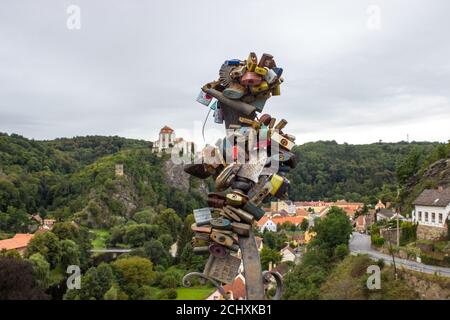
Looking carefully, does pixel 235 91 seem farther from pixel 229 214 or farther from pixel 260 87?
pixel 229 214

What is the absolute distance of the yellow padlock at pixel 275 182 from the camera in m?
8.74

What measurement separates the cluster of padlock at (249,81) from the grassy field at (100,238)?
52.7m

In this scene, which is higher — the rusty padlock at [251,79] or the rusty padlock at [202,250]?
the rusty padlock at [251,79]

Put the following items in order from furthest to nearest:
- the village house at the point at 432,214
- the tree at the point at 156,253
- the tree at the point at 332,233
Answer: the tree at the point at 156,253 < the tree at the point at 332,233 < the village house at the point at 432,214

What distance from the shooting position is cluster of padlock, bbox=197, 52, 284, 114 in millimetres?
8977

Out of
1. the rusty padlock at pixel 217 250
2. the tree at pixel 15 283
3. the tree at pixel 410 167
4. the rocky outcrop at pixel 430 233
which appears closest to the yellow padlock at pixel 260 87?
the rusty padlock at pixel 217 250

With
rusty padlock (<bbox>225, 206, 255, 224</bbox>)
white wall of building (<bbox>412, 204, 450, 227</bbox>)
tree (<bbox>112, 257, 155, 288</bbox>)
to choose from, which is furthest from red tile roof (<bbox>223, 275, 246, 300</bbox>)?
rusty padlock (<bbox>225, 206, 255, 224</bbox>)

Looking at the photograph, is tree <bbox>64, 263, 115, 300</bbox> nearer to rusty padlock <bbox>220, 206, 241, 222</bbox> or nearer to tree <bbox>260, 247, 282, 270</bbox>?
tree <bbox>260, 247, 282, 270</bbox>

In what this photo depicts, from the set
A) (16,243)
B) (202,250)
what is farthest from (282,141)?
(16,243)

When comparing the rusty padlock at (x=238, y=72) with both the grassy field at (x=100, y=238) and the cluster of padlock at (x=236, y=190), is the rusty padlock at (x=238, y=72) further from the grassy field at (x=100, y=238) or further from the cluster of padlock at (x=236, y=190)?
the grassy field at (x=100, y=238)

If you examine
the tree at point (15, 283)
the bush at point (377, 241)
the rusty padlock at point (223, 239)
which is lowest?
the tree at point (15, 283)

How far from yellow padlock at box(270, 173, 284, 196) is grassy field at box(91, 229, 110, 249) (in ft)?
174

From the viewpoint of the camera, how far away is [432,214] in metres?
26.6
